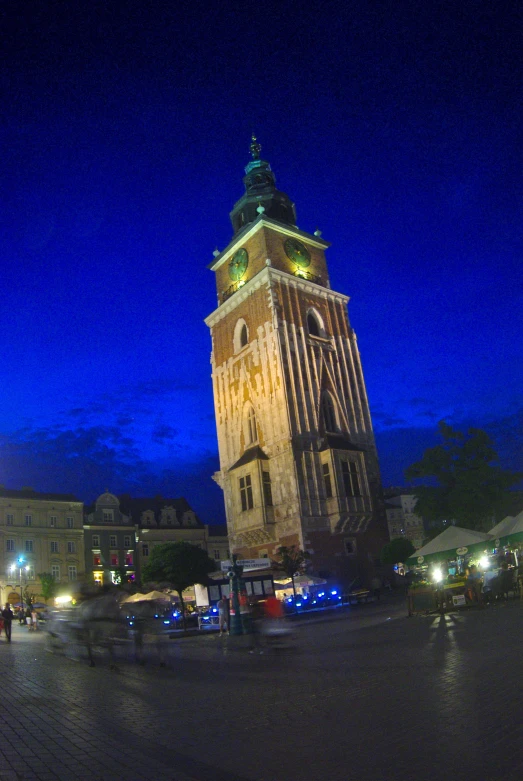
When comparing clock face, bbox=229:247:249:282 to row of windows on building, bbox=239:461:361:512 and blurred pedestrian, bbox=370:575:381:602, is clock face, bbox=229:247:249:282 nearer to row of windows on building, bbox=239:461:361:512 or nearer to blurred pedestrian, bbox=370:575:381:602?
row of windows on building, bbox=239:461:361:512

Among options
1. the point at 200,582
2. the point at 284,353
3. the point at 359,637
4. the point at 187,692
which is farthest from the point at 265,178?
the point at 187,692

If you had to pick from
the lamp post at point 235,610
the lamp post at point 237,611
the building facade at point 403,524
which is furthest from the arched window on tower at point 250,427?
the building facade at point 403,524

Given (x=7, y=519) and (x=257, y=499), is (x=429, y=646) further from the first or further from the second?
(x=7, y=519)

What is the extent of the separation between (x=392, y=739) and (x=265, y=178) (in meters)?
57.2

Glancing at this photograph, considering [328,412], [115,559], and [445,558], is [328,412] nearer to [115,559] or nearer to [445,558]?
[445,558]

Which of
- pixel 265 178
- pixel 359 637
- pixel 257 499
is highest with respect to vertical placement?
pixel 265 178

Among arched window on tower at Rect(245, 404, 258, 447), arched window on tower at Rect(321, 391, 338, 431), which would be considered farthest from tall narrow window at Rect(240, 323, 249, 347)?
arched window on tower at Rect(321, 391, 338, 431)

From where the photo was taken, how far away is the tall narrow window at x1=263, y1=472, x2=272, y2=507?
44278mm

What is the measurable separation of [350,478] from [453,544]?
71.6 ft

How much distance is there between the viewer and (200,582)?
38.5m

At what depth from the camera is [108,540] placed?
230 ft

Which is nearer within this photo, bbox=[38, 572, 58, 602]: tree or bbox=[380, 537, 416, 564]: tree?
bbox=[380, 537, 416, 564]: tree

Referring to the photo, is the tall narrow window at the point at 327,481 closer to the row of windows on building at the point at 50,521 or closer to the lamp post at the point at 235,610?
the lamp post at the point at 235,610

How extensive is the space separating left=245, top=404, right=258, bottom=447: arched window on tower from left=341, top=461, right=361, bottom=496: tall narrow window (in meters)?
7.44
